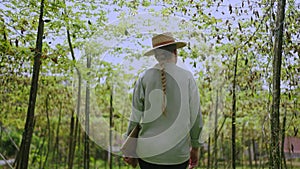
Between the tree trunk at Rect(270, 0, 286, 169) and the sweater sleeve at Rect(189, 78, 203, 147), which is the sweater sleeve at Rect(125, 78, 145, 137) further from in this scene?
the tree trunk at Rect(270, 0, 286, 169)

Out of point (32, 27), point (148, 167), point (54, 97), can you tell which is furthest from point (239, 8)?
point (54, 97)

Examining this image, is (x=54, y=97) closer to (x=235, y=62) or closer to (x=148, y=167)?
(x=235, y=62)

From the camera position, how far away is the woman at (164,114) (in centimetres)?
212

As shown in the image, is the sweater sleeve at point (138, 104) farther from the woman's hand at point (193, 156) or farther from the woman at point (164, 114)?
the woman's hand at point (193, 156)

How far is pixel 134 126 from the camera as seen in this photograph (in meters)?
2.18

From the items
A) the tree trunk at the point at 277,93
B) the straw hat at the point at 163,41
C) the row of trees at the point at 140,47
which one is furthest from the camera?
the row of trees at the point at 140,47

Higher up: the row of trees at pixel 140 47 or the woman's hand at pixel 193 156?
the row of trees at pixel 140 47

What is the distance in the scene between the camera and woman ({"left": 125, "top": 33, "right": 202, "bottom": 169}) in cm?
212

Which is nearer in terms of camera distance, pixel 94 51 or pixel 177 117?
pixel 177 117

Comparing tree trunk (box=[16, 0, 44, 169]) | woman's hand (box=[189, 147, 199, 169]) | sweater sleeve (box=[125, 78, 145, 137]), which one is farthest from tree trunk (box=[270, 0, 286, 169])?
tree trunk (box=[16, 0, 44, 169])

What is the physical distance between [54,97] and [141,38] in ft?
14.3

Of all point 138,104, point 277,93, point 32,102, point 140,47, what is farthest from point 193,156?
point 32,102

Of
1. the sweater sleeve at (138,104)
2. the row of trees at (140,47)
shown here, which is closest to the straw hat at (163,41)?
the sweater sleeve at (138,104)

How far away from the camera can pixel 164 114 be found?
6.93 feet
